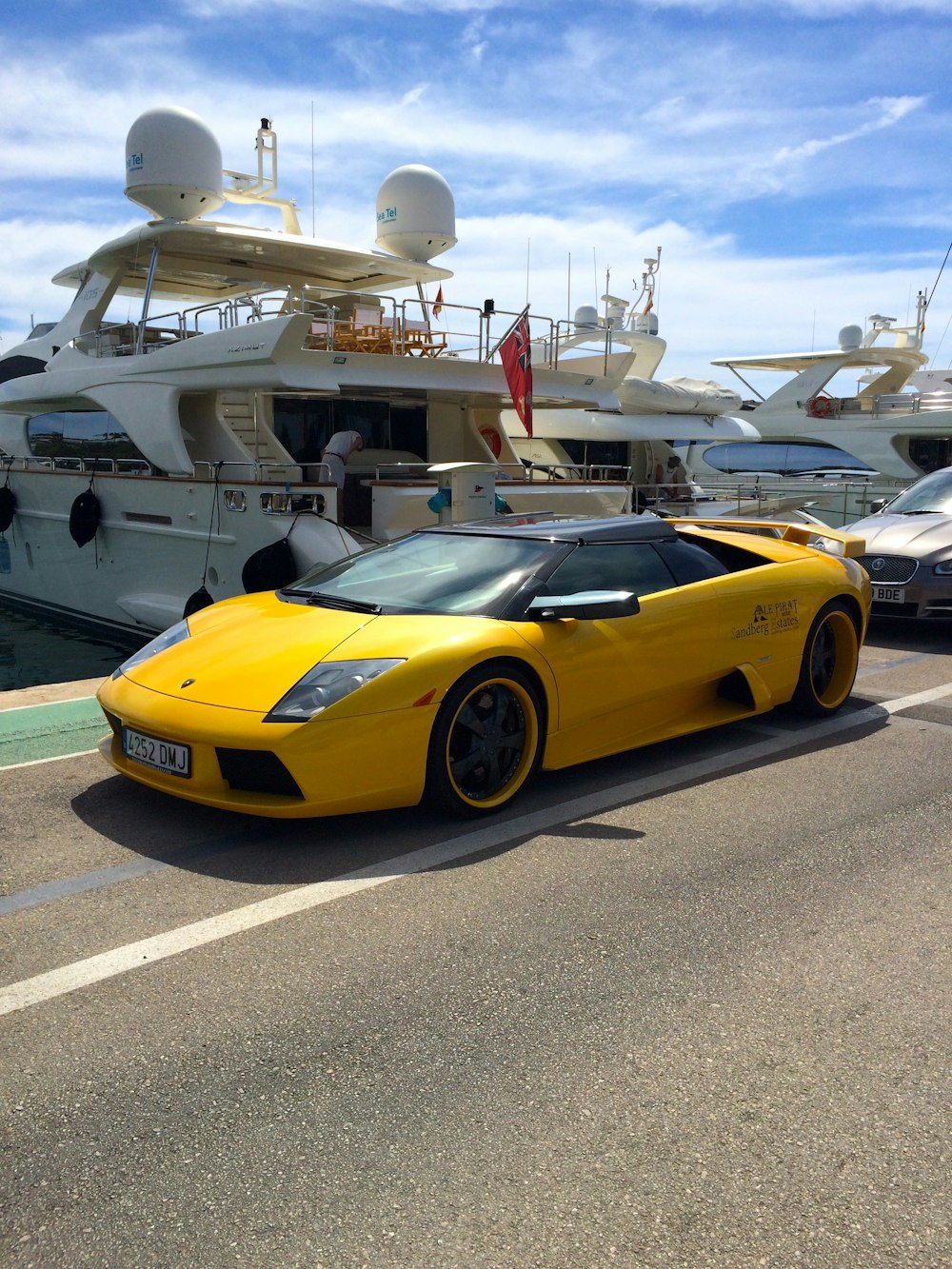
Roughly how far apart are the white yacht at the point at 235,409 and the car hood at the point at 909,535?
3.43 m

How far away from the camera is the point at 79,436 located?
14484mm

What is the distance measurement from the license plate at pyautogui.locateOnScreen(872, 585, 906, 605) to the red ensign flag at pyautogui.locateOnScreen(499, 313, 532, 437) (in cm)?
452

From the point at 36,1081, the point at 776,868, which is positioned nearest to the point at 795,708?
the point at 776,868

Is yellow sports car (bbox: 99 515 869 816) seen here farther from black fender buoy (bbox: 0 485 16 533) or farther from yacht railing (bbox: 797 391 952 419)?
yacht railing (bbox: 797 391 952 419)

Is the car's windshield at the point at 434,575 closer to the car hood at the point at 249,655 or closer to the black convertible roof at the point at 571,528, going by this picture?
the black convertible roof at the point at 571,528

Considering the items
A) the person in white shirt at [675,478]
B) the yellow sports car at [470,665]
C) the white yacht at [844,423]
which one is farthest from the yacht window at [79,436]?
the white yacht at [844,423]

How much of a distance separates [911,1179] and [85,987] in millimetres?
2158

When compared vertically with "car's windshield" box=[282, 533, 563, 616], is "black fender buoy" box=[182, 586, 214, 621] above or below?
below

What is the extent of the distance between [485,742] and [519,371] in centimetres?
858

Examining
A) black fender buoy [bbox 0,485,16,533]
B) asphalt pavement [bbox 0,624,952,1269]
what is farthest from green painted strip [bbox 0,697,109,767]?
black fender buoy [bbox 0,485,16,533]

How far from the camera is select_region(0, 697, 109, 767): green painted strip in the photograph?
17.3 feet

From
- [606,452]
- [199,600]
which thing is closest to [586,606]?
[199,600]

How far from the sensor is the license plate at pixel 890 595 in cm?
893

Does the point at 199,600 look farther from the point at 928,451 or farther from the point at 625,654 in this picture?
the point at 928,451
